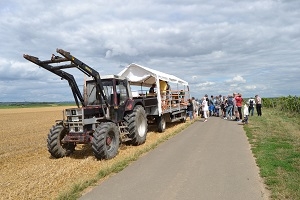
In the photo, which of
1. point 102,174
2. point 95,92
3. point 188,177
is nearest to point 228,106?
point 95,92

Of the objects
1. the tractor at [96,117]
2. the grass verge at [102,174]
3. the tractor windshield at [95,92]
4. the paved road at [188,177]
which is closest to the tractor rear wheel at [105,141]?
the tractor at [96,117]

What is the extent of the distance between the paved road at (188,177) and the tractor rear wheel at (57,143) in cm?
271

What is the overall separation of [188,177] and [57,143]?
4667 mm

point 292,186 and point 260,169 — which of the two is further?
point 260,169

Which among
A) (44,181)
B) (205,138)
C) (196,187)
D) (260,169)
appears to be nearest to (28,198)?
(44,181)

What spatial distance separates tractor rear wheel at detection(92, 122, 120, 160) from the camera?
8.83m

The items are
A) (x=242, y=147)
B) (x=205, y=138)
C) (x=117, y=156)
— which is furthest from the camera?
(x=205, y=138)

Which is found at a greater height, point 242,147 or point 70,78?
point 70,78

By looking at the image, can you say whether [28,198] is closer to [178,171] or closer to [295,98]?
[178,171]

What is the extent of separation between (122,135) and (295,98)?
2832 cm

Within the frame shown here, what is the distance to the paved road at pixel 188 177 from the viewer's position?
5.77 meters

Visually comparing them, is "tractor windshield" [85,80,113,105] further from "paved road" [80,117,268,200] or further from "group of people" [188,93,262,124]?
"group of people" [188,93,262,124]

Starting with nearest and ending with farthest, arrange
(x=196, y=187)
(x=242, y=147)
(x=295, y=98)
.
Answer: (x=196, y=187) → (x=242, y=147) → (x=295, y=98)

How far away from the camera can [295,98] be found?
3341 cm
